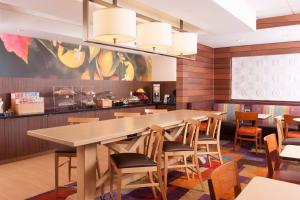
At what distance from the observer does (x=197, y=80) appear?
6520 mm

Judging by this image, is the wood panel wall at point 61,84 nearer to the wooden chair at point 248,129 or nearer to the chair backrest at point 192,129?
the wooden chair at point 248,129

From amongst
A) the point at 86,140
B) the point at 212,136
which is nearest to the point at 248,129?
the point at 212,136

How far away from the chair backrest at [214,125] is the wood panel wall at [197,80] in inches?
70.6

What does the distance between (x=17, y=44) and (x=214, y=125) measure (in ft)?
13.1

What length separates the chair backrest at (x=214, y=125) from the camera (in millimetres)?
3938

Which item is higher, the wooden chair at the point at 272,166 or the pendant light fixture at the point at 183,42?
the pendant light fixture at the point at 183,42

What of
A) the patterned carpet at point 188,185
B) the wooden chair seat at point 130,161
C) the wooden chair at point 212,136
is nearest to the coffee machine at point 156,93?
the patterned carpet at point 188,185

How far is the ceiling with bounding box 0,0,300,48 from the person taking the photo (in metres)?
3.38

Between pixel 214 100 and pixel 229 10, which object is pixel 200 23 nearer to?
pixel 229 10

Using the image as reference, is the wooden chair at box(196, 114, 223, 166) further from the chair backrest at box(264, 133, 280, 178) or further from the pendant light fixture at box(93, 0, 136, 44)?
the pendant light fixture at box(93, 0, 136, 44)

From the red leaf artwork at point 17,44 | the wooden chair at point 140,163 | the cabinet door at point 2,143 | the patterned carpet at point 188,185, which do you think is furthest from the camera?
the red leaf artwork at point 17,44

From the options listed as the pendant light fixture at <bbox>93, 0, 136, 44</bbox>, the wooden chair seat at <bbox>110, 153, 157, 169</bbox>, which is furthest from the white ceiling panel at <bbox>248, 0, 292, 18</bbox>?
the wooden chair seat at <bbox>110, 153, 157, 169</bbox>

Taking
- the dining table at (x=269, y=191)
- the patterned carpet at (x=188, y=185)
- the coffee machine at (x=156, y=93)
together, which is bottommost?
the patterned carpet at (x=188, y=185)

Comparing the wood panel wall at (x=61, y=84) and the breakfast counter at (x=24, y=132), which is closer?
the breakfast counter at (x=24, y=132)
